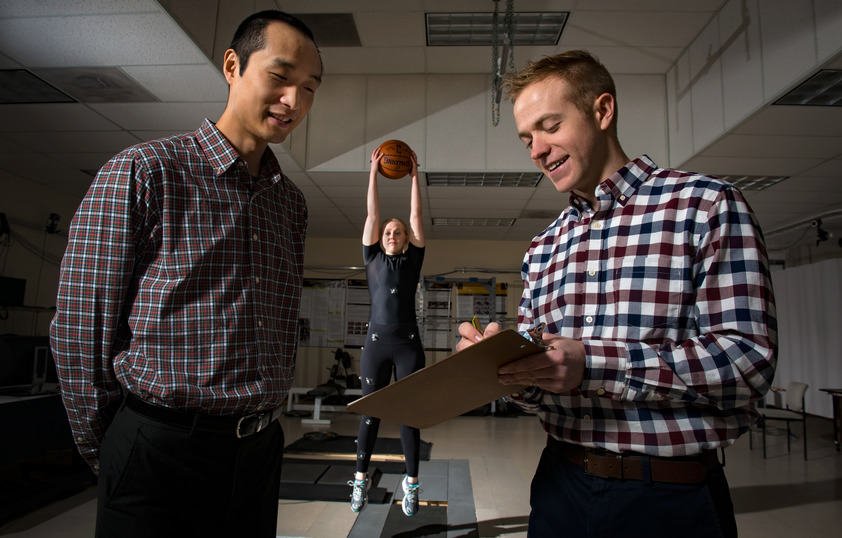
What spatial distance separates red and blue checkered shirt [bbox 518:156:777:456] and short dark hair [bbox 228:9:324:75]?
0.88 metres

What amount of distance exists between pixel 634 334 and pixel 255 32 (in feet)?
3.81

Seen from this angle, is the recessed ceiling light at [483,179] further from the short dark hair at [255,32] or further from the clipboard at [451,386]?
the clipboard at [451,386]

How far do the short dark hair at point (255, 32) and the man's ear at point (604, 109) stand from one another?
2.35ft

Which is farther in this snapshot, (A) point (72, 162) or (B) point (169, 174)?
(A) point (72, 162)

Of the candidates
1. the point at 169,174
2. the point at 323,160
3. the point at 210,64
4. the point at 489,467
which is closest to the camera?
the point at 169,174

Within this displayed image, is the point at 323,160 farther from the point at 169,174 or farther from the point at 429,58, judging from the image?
the point at 169,174

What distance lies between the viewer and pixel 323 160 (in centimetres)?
555

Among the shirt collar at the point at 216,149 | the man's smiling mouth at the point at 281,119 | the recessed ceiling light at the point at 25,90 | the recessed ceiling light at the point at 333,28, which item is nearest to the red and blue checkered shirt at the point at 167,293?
the shirt collar at the point at 216,149

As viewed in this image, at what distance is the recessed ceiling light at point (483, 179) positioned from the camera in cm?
568

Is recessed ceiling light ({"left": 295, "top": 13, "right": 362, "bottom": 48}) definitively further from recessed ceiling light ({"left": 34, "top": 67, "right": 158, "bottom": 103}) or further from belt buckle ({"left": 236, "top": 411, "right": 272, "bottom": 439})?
belt buckle ({"left": 236, "top": 411, "right": 272, "bottom": 439})

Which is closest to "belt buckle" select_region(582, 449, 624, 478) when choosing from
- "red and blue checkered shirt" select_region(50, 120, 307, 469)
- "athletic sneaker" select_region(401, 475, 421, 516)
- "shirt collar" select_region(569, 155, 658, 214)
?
"shirt collar" select_region(569, 155, 658, 214)

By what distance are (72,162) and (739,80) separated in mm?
6990

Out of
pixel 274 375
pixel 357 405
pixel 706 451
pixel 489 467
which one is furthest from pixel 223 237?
pixel 489 467

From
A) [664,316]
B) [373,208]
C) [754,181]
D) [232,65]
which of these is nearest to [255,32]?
[232,65]
